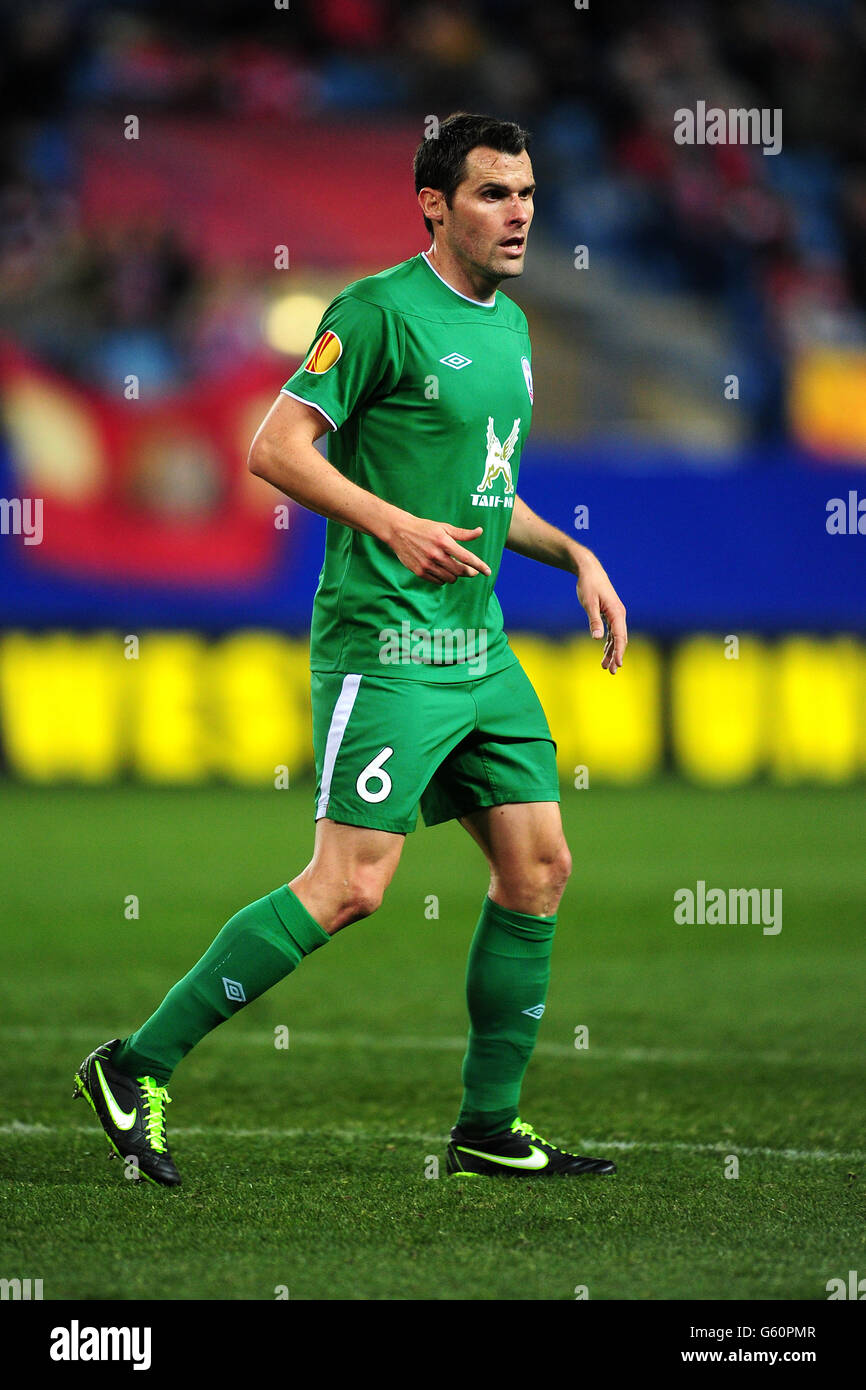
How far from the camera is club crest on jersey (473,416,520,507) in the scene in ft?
11.4

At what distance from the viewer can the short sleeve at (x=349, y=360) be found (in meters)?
3.26

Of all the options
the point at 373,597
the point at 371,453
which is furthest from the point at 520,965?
the point at 371,453

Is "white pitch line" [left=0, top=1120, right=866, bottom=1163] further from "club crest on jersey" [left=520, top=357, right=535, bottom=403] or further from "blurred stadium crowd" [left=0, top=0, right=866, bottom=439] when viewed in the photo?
"blurred stadium crowd" [left=0, top=0, right=866, bottom=439]

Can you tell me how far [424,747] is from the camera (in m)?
3.32

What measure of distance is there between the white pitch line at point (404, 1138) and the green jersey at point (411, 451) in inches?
41.4

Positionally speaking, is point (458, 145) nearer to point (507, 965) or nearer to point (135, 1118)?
point (507, 965)

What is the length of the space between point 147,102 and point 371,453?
42.6ft

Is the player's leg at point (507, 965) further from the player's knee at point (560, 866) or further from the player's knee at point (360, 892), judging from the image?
the player's knee at point (360, 892)

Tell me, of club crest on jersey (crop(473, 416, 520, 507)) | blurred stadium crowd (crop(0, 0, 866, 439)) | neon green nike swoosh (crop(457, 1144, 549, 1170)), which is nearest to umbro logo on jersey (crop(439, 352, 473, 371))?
club crest on jersey (crop(473, 416, 520, 507))

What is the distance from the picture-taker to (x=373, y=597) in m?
3.38

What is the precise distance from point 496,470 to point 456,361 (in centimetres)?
23

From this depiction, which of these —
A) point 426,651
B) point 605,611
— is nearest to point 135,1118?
point 426,651

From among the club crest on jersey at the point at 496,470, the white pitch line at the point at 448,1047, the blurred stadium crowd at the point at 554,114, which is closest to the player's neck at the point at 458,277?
the club crest on jersey at the point at 496,470

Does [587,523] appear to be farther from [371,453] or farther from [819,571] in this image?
[371,453]
